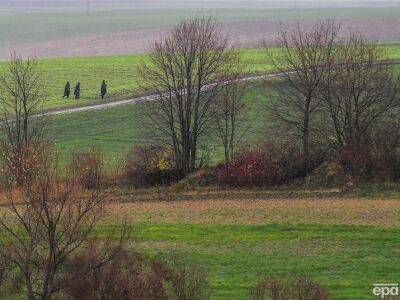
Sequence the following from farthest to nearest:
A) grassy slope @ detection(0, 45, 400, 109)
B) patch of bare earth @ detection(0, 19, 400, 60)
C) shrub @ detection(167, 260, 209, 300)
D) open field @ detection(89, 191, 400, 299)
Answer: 1. patch of bare earth @ detection(0, 19, 400, 60)
2. grassy slope @ detection(0, 45, 400, 109)
3. open field @ detection(89, 191, 400, 299)
4. shrub @ detection(167, 260, 209, 300)

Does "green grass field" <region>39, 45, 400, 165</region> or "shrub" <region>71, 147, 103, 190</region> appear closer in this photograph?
"shrub" <region>71, 147, 103, 190</region>

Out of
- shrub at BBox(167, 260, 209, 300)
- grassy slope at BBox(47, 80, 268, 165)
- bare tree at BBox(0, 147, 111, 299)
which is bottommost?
grassy slope at BBox(47, 80, 268, 165)

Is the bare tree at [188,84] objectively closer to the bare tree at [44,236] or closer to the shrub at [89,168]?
the shrub at [89,168]

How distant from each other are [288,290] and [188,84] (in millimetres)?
20167

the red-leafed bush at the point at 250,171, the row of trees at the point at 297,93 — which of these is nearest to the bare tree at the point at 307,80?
the row of trees at the point at 297,93

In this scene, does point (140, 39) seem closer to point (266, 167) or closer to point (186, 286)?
point (266, 167)

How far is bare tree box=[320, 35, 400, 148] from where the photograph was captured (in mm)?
34562

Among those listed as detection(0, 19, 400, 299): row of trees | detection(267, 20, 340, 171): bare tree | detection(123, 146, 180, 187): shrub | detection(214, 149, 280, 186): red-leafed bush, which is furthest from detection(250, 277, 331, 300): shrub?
detection(123, 146, 180, 187): shrub

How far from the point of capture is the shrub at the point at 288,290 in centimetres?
1777

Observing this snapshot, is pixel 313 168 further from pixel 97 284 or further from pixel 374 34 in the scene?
pixel 374 34

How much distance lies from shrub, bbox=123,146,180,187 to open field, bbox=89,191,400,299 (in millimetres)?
1771

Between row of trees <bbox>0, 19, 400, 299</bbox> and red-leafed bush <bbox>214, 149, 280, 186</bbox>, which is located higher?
row of trees <bbox>0, 19, 400, 299</bbox>

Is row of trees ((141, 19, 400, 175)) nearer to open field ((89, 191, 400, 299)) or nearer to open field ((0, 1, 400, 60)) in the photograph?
open field ((89, 191, 400, 299))

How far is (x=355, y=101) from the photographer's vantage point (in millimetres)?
34531
